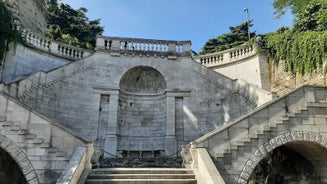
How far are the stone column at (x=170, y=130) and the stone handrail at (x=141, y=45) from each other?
2.58 metres

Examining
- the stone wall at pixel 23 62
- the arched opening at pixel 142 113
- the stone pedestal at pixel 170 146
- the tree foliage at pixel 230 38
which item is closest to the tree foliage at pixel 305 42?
the arched opening at pixel 142 113

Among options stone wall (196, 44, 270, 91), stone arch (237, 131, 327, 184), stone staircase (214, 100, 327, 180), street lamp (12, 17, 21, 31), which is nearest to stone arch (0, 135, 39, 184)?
stone staircase (214, 100, 327, 180)

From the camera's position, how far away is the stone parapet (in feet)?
52.9

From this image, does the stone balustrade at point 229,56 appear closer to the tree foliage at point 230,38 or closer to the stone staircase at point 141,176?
the stone staircase at point 141,176

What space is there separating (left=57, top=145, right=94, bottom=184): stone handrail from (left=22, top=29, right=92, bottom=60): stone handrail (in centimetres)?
873

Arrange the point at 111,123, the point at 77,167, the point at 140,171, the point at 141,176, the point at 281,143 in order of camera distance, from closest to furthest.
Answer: the point at 77,167
the point at 141,176
the point at 140,171
the point at 281,143
the point at 111,123

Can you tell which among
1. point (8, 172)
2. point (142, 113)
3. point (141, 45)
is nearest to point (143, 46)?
point (141, 45)

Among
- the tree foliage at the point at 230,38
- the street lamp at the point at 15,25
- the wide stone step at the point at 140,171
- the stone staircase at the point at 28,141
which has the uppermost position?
the tree foliage at the point at 230,38

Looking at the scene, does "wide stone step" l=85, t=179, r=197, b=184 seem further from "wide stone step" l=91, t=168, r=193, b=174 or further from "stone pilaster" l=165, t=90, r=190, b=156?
"stone pilaster" l=165, t=90, r=190, b=156

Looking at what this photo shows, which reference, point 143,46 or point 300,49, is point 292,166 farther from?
point 143,46

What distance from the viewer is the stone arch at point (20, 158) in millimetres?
8602

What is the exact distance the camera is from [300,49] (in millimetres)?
13914

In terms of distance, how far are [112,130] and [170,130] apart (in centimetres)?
279

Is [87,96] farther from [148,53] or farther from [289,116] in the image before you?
[289,116]
